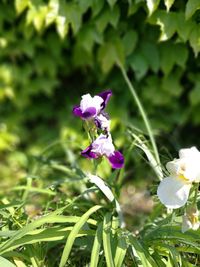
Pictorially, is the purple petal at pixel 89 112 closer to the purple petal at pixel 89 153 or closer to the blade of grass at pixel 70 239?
the purple petal at pixel 89 153

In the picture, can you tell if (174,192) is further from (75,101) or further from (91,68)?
(75,101)

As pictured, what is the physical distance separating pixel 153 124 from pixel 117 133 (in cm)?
20

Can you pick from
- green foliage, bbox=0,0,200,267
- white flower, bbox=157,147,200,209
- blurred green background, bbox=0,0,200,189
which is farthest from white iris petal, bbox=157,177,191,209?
blurred green background, bbox=0,0,200,189

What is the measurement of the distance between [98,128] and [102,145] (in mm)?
85

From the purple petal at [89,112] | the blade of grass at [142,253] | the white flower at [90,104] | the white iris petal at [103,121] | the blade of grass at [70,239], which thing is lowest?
the blade of grass at [142,253]

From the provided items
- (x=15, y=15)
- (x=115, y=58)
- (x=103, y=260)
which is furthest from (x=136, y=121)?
(x=103, y=260)

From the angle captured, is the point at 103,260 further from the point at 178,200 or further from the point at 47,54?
the point at 47,54

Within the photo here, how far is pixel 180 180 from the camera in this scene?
1.61 meters

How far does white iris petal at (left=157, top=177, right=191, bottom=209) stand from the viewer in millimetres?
1590

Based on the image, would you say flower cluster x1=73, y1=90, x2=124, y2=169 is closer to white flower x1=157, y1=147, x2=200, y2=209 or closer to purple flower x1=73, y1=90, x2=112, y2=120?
purple flower x1=73, y1=90, x2=112, y2=120

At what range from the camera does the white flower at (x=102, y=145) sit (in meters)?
1.69

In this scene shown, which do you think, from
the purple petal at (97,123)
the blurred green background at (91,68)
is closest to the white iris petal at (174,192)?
the purple petal at (97,123)

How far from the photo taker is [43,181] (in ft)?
8.47

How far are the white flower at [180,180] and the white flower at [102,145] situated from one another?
0.64 ft
